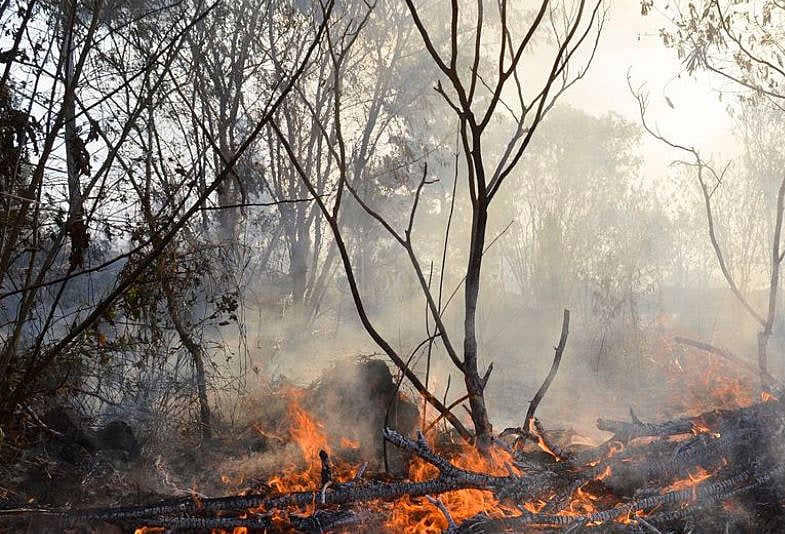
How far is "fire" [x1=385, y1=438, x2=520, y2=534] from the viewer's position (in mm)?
2387

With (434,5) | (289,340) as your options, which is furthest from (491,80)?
(289,340)

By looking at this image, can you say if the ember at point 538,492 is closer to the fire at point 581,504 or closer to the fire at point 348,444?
the fire at point 581,504

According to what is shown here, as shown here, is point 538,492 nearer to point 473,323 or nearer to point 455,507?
point 455,507

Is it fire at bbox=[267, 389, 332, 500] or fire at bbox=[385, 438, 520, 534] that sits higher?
fire at bbox=[385, 438, 520, 534]

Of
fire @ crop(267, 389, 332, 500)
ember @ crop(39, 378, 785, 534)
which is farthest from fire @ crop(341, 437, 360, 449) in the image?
ember @ crop(39, 378, 785, 534)

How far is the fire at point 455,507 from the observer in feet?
7.83

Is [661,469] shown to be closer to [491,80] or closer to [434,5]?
[434,5]

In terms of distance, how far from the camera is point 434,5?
42.5ft

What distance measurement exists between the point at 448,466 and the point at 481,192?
1.06 m

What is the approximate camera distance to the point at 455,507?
2492mm

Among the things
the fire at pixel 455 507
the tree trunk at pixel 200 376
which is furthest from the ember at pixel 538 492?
the tree trunk at pixel 200 376

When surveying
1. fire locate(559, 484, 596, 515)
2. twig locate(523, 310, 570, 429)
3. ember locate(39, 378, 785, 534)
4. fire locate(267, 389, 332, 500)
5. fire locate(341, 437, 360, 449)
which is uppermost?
twig locate(523, 310, 570, 429)

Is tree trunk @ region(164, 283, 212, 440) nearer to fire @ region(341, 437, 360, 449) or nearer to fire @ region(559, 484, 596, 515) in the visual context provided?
fire @ region(341, 437, 360, 449)

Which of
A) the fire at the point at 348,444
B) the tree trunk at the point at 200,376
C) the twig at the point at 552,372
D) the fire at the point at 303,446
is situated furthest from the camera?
the tree trunk at the point at 200,376
